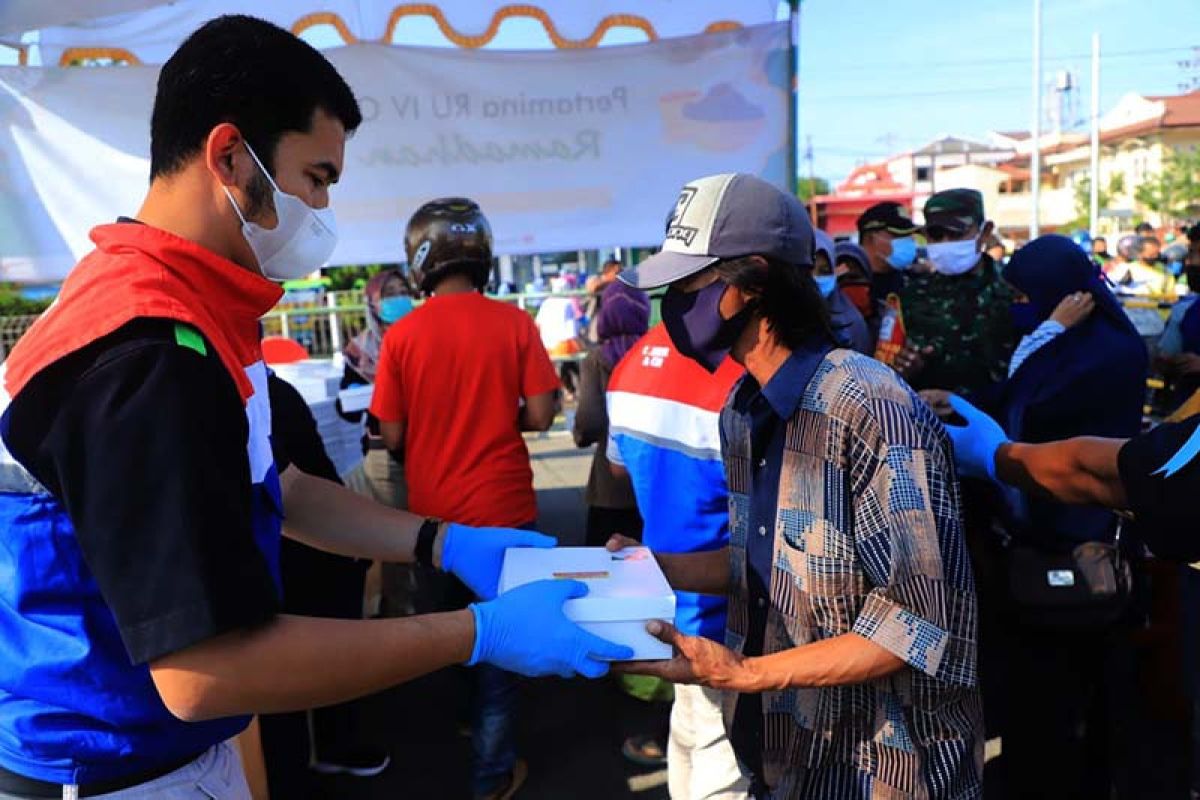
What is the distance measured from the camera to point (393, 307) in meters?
4.20

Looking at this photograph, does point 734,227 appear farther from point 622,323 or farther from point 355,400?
point 355,400

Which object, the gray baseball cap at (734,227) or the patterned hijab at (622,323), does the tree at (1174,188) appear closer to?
the patterned hijab at (622,323)

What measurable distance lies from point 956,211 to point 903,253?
0.88m

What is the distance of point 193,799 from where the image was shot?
1370mm

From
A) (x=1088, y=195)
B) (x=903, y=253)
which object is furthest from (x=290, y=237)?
(x=1088, y=195)

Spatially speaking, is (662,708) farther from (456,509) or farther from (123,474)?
(123,474)

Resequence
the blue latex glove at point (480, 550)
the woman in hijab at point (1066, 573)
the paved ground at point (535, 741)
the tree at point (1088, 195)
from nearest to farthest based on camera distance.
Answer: the blue latex glove at point (480, 550)
the woman in hijab at point (1066, 573)
the paved ground at point (535, 741)
the tree at point (1088, 195)

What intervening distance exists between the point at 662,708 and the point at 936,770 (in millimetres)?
2289

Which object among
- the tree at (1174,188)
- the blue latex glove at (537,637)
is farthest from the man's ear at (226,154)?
the tree at (1174,188)

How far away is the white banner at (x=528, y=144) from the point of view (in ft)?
12.1

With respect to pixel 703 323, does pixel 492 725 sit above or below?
below

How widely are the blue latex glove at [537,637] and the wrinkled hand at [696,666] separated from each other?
0.29 ft

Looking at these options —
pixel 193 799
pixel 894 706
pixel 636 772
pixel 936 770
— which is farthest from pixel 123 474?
pixel 636 772

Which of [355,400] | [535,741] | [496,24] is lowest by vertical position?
[535,741]
